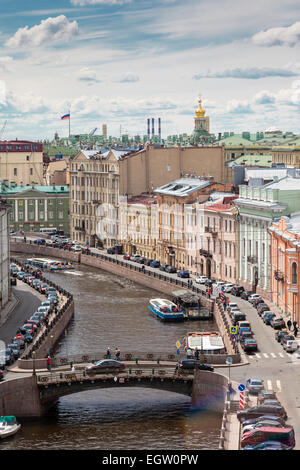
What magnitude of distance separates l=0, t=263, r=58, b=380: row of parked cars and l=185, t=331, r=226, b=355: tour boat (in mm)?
8545

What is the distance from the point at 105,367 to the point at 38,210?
78302 millimetres

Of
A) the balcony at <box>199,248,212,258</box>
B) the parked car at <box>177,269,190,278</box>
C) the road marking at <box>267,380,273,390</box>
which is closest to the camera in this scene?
the road marking at <box>267,380,273,390</box>

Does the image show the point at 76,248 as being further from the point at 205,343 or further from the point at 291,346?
the point at 291,346

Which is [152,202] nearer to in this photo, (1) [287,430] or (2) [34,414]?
(2) [34,414]

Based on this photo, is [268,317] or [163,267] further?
[163,267]

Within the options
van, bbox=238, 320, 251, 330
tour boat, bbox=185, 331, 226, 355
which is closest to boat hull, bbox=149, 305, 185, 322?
tour boat, bbox=185, 331, 226, 355

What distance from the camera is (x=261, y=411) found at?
38094 mm

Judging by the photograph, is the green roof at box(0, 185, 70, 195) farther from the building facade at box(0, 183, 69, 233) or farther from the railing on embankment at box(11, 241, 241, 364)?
the railing on embankment at box(11, 241, 241, 364)

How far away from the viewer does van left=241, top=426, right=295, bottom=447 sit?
113 ft

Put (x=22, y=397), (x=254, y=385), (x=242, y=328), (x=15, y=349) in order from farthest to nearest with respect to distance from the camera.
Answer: (x=242, y=328) → (x=15, y=349) → (x=22, y=397) → (x=254, y=385)

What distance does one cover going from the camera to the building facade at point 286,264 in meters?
58.4

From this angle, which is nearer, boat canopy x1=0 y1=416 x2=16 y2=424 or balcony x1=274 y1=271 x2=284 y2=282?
boat canopy x1=0 y1=416 x2=16 y2=424

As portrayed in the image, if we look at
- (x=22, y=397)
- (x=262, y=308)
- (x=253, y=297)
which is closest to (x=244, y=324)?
(x=262, y=308)

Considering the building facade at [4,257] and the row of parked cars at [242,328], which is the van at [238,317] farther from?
the building facade at [4,257]
